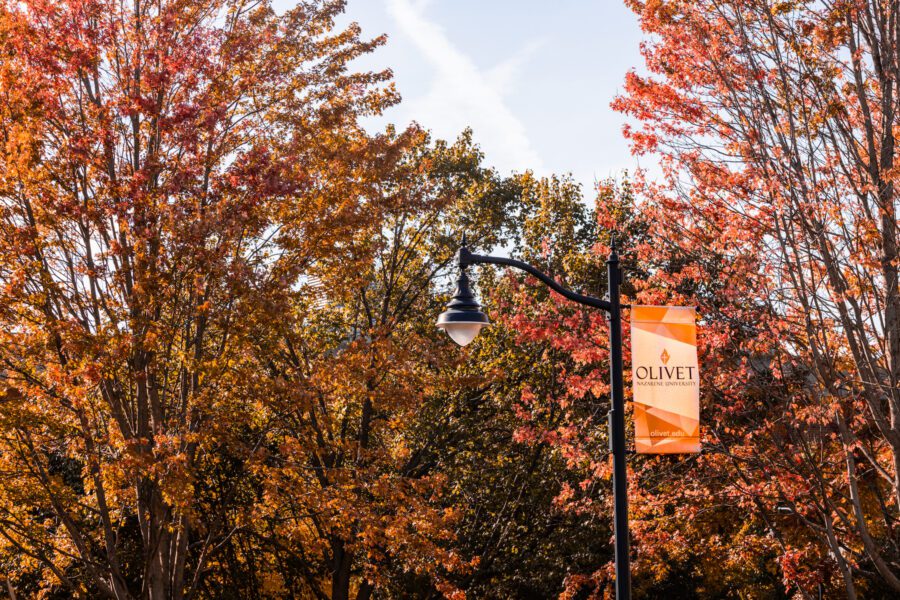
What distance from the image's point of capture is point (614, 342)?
8.77 m

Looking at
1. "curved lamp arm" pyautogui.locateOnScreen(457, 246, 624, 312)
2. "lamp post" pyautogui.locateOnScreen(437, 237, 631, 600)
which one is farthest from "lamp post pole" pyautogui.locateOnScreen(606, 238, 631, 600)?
"curved lamp arm" pyautogui.locateOnScreen(457, 246, 624, 312)

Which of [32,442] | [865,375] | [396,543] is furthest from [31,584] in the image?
[865,375]

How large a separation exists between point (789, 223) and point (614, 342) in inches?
142

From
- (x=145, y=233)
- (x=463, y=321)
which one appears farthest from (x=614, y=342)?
(x=145, y=233)

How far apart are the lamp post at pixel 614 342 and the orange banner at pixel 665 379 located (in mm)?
268

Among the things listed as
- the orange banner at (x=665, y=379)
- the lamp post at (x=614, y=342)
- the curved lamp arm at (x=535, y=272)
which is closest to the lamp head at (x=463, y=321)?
the lamp post at (x=614, y=342)

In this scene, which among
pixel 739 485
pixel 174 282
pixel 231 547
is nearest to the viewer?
pixel 174 282

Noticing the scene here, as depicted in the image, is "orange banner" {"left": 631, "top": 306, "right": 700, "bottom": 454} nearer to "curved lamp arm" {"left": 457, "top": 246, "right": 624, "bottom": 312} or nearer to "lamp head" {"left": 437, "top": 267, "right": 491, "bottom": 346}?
"curved lamp arm" {"left": 457, "top": 246, "right": 624, "bottom": 312}

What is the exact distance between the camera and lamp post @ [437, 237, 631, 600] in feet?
27.4

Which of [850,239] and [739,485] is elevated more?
[850,239]

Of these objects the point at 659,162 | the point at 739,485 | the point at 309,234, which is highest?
the point at 659,162

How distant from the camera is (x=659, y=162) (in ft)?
43.4

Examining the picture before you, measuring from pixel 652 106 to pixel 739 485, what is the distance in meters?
5.90

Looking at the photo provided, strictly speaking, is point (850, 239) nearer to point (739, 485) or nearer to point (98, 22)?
point (739, 485)
